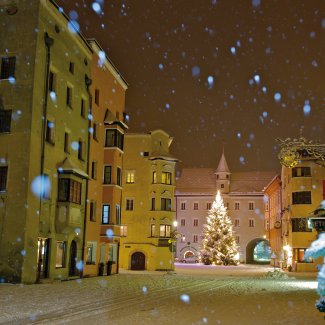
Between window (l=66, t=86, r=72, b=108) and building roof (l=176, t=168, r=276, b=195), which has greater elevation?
building roof (l=176, t=168, r=276, b=195)

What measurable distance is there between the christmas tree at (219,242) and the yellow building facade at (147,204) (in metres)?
22.7

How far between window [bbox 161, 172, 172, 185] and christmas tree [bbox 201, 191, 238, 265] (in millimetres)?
23495

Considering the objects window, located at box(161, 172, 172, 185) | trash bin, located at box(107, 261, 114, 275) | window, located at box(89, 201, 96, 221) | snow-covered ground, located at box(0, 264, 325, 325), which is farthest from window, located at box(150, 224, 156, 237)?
snow-covered ground, located at box(0, 264, 325, 325)

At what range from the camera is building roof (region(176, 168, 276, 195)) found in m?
99.1

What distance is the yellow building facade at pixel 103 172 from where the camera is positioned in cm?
3922

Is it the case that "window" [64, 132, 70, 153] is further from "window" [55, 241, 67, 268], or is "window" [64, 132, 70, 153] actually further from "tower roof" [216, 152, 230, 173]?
"tower roof" [216, 152, 230, 173]

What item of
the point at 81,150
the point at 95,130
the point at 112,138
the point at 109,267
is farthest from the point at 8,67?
the point at 109,267

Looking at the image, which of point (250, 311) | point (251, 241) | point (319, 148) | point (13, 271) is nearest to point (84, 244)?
point (13, 271)

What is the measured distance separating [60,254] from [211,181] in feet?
234

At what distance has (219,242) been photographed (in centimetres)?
7612

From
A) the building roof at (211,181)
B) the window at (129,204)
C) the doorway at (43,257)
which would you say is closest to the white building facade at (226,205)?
the building roof at (211,181)

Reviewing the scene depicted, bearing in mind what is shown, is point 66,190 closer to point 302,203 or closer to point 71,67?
point 71,67

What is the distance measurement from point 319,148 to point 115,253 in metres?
32.0

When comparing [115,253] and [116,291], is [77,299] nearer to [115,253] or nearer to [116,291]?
[116,291]
